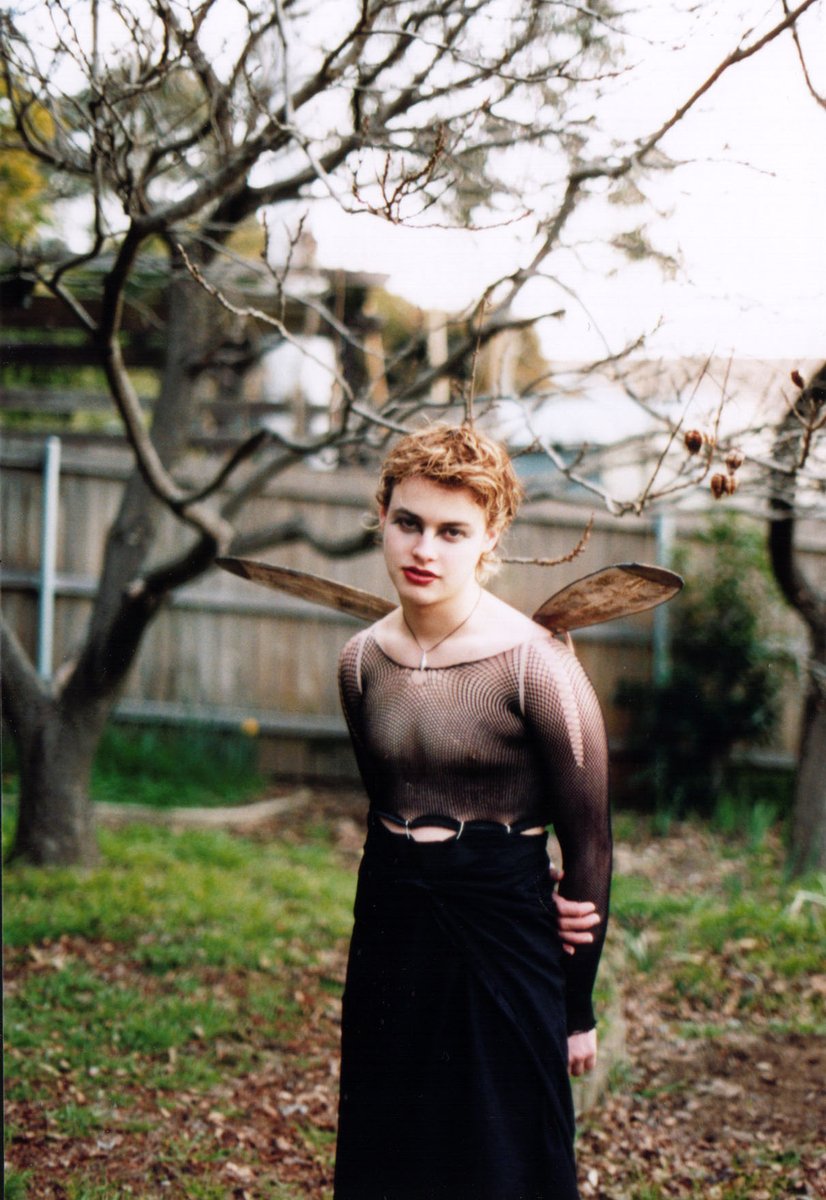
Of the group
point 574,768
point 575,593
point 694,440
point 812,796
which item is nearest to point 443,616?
point 575,593

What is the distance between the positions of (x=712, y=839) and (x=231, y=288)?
419cm

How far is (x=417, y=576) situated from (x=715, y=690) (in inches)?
221

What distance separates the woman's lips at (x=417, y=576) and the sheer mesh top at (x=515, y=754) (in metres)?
0.17

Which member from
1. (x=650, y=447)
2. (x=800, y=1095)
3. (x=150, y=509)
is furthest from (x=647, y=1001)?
(x=150, y=509)

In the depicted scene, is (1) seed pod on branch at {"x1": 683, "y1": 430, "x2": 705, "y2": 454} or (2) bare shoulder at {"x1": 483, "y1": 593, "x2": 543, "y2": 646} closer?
(2) bare shoulder at {"x1": 483, "y1": 593, "x2": 543, "y2": 646}

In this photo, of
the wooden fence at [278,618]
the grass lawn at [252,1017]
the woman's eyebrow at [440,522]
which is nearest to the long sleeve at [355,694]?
the woman's eyebrow at [440,522]

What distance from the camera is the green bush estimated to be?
7.10 metres

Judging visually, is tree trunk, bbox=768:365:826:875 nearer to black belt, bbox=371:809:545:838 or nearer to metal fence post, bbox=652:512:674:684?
metal fence post, bbox=652:512:674:684

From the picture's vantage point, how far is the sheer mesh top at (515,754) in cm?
197

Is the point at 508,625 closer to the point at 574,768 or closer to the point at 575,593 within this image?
the point at 575,593

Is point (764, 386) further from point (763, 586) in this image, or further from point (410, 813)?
point (763, 586)

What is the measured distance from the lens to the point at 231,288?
487 cm

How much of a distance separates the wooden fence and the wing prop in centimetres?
485

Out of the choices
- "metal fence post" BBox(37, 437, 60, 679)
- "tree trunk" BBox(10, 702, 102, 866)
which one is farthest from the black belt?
"metal fence post" BBox(37, 437, 60, 679)
